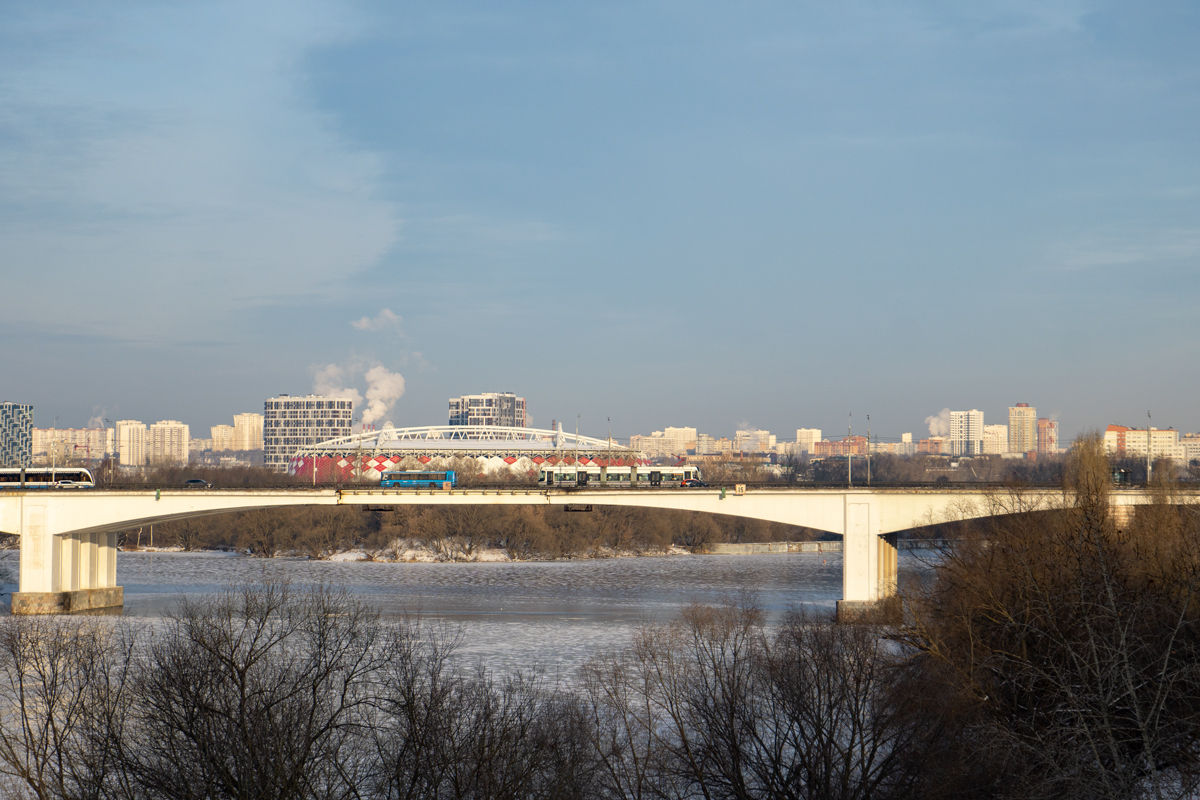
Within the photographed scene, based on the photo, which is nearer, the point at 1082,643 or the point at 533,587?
the point at 1082,643

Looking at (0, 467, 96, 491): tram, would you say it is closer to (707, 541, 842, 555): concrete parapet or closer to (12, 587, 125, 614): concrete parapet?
(12, 587, 125, 614): concrete parapet

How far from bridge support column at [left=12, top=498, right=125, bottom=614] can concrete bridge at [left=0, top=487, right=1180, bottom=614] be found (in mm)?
46

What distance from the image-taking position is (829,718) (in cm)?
2031

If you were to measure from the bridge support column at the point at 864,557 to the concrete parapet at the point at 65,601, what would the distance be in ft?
111

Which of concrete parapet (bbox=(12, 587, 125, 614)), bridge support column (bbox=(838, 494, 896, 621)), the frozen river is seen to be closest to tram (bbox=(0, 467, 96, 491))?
the frozen river

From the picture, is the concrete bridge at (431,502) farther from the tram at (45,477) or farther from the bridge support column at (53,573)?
the tram at (45,477)

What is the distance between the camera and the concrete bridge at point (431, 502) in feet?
156

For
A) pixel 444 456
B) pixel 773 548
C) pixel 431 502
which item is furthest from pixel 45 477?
pixel 444 456

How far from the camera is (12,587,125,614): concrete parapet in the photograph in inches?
1933

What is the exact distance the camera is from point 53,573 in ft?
166

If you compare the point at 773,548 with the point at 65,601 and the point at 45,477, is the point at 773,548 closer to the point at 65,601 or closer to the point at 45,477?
the point at 45,477

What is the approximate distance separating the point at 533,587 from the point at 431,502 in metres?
12.7

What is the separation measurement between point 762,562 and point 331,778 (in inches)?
2472

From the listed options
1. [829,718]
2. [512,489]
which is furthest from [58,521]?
[829,718]
